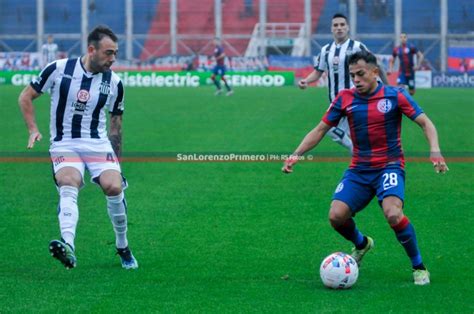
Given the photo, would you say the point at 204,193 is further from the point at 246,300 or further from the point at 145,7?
the point at 145,7

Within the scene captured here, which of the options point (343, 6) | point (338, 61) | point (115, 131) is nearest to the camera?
point (115, 131)

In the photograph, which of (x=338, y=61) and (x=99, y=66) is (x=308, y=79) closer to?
(x=338, y=61)

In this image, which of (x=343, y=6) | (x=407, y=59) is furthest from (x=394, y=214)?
(x=343, y=6)

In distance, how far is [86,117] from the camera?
9.45 m

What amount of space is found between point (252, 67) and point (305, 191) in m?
37.8

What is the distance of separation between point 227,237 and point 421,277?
9.73ft

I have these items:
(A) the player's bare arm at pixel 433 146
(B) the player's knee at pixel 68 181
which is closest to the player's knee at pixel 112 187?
(B) the player's knee at pixel 68 181

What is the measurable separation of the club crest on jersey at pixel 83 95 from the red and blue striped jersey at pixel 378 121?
88.4 inches

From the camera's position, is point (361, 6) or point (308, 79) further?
point (361, 6)

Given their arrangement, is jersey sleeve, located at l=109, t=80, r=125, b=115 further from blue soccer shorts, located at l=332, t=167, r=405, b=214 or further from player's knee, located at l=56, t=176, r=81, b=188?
blue soccer shorts, located at l=332, t=167, r=405, b=214

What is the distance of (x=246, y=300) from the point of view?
26.5 ft

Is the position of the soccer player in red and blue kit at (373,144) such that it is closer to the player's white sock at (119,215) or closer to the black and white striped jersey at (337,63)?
the player's white sock at (119,215)

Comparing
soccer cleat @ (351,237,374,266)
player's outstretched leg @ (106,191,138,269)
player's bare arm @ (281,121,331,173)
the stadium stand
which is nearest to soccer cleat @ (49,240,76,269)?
player's outstretched leg @ (106,191,138,269)

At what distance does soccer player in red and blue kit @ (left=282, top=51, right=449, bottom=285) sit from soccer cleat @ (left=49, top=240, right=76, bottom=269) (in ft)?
6.39
